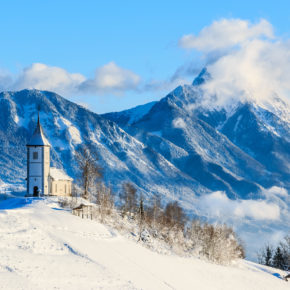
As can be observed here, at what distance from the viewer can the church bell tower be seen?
119m

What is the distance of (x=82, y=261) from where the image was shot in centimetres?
7206

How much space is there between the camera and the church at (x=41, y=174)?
389 ft

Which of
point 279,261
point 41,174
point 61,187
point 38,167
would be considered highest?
point 38,167

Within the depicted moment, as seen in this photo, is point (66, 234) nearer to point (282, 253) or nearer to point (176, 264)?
point (176, 264)

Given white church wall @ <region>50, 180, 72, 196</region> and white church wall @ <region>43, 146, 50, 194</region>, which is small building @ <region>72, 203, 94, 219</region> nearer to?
white church wall @ <region>43, 146, 50, 194</region>

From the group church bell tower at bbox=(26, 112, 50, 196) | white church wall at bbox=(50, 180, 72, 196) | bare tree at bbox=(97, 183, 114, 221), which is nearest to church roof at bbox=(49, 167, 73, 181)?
white church wall at bbox=(50, 180, 72, 196)

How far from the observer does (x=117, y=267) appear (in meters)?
73.2

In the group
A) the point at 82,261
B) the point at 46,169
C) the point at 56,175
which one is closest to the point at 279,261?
the point at 56,175

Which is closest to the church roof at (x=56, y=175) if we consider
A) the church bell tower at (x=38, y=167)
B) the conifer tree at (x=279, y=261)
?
the church bell tower at (x=38, y=167)

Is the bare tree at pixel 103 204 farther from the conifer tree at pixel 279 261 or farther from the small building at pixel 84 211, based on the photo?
the conifer tree at pixel 279 261

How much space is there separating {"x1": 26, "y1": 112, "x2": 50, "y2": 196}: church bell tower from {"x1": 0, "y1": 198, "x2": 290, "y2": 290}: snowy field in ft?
51.0

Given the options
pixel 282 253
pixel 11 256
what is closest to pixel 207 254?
→ pixel 11 256

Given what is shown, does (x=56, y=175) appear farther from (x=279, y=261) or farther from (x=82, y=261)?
(x=279, y=261)

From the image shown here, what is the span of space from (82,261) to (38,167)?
49499 millimetres
